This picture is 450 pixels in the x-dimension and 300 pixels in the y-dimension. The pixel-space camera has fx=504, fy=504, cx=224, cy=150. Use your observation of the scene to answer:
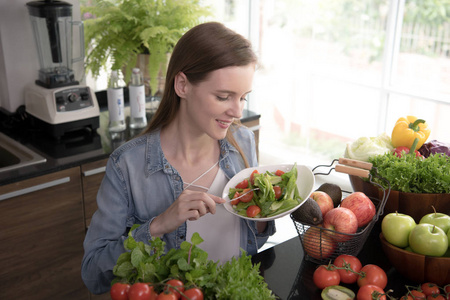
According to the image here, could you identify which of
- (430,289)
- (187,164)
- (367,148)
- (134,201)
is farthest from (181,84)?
(430,289)

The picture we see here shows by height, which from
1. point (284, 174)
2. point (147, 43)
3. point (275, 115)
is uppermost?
A: point (147, 43)

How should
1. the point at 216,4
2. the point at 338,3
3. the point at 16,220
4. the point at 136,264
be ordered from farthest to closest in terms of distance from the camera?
Answer: the point at 216,4 < the point at 338,3 < the point at 16,220 < the point at 136,264

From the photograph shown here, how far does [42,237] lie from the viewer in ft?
7.18

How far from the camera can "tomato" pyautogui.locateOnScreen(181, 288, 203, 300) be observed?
0.96m

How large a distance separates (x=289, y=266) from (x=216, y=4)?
3.34 metres

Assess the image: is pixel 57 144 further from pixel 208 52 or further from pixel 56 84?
pixel 208 52

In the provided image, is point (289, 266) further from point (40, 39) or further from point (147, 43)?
point (40, 39)

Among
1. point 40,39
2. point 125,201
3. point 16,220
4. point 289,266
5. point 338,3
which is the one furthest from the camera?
point 338,3

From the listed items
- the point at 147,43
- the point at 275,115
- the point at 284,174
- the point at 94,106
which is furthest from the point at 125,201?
the point at 275,115

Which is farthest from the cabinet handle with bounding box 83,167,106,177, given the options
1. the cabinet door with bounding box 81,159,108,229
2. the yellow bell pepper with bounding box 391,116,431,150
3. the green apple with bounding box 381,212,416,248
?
the green apple with bounding box 381,212,416,248

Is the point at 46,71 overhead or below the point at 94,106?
overhead

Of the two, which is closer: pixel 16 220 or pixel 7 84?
pixel 16 220

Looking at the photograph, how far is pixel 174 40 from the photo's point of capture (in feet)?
8.61

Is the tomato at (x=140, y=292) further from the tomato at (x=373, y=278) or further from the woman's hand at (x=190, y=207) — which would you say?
the tomato at (x=373, y=278)
